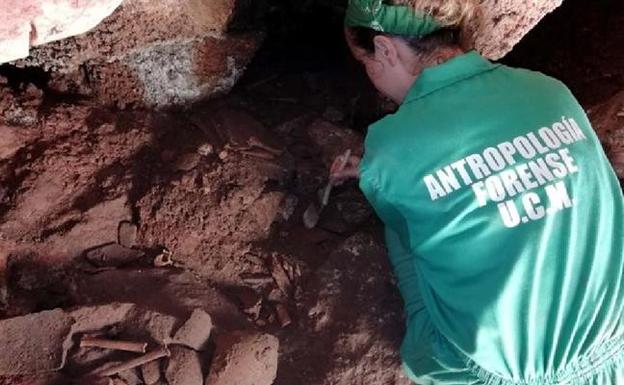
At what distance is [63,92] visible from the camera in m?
2.09

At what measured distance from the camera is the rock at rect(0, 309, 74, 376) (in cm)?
161

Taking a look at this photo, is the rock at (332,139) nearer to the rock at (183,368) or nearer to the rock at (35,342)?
the rock at (183,368)

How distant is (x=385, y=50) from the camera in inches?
67.5

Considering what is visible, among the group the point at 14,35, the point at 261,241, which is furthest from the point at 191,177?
the point at 14,35

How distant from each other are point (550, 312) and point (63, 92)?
54.6 inches

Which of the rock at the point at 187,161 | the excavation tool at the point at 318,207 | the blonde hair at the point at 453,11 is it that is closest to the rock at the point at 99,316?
the rock at the point at 187,161

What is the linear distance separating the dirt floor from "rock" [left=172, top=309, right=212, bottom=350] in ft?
0.15

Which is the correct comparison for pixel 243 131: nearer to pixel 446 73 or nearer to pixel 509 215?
pixel 446 73

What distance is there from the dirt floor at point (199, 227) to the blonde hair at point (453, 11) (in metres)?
0.53

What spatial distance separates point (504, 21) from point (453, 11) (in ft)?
1.70

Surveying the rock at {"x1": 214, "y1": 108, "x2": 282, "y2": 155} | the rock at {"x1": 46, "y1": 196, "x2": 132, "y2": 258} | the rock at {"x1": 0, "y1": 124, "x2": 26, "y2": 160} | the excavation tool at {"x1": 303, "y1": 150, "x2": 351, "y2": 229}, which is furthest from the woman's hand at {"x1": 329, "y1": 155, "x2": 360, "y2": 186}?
the rock at {"x1": 0, "y1": 124, "x2": 26, "y2": 160}

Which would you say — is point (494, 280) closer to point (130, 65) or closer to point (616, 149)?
point (616, 149)

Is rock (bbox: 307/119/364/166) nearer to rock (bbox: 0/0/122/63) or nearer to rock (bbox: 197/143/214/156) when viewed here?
rock (bbox: 197/143/214/156)

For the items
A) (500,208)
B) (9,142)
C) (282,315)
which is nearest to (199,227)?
(282,315)
